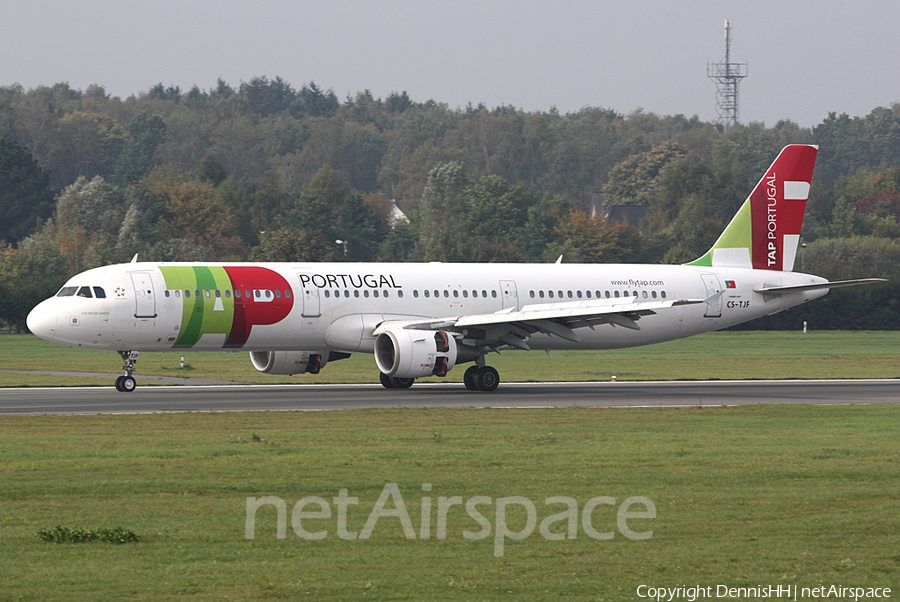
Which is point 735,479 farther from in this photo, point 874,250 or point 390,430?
point 874,250

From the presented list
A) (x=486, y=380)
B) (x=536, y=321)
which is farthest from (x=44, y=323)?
(x=536, y=321)

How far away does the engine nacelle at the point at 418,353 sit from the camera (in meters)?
36.4

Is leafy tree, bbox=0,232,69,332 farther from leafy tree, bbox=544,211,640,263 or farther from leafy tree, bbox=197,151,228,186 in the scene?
leafy tree, bbox=544,211,640,263

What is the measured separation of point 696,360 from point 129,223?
2724 inches

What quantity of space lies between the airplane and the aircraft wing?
6 centimetres

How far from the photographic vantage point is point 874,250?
108 metres

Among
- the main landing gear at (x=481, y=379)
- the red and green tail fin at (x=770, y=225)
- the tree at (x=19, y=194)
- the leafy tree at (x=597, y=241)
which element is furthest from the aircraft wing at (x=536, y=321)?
the tree at (x=19, y=194)

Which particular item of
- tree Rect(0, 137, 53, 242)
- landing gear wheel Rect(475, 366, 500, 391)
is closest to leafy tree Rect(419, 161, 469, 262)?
tree Rect(0, 137, 53, 242)

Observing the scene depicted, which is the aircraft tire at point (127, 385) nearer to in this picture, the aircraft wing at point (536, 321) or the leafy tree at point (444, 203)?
the aircraft wing at point (536, 321)

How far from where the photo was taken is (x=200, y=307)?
36.8 m

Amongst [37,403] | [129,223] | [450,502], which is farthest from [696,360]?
[129,223]

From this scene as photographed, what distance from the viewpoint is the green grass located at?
12086 mm

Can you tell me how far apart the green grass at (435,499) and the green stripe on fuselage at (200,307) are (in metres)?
7.96

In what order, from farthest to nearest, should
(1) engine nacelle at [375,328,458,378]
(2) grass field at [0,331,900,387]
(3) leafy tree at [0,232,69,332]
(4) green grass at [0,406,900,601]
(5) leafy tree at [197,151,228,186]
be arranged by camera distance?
Answer: (5) leafy tree at [197,151,228,186] < (3) leafy tree at [0,232,69,332] < (2) grass field at [0,331,900,387] < (1) engine nacelle at [375,328,458,378] < (4) green grass at [0,406,900,601]
